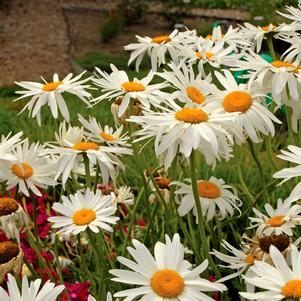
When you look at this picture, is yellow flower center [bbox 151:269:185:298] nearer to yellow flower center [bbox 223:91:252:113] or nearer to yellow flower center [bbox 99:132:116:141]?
yellow flower center [bbox 223:91:252:113]

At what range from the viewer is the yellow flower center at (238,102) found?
1.45 m

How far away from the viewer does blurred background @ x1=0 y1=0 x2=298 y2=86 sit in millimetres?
8023

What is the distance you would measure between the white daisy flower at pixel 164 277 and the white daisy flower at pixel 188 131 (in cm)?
19

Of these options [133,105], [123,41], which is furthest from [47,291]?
[123,41]

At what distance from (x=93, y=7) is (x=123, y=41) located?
1721 millimetres

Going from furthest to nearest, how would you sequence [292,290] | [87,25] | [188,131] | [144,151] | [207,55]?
[87,25] < [144,151] < [207,55] < [188,131] < [292,290]

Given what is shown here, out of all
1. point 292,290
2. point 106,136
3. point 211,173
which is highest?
point 292,290

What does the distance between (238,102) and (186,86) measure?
163mm

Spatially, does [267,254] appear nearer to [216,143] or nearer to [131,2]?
[216,143]

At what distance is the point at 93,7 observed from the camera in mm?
10531

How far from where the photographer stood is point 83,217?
1.39 meters

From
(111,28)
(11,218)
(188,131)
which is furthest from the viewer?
(111,28)

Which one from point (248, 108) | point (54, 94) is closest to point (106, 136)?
point (54, 94)

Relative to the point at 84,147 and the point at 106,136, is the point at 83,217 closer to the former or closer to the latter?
the point at 84,147
